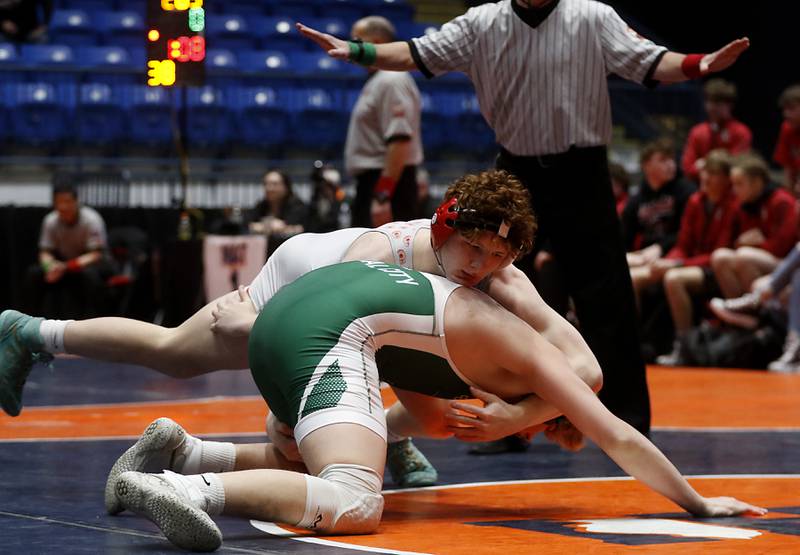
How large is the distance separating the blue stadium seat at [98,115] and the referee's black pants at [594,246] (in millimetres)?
9304

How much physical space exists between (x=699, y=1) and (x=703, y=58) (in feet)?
38.3

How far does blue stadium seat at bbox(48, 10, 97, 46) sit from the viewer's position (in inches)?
586

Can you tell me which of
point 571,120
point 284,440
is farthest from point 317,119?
point 284,440

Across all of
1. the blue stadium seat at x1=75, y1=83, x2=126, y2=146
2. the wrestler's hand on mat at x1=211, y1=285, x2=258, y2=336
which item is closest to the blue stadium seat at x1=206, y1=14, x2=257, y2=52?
the blue stadium seat at x1=75, y1=83, x2=126, y2=146

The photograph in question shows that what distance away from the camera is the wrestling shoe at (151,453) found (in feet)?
11.5

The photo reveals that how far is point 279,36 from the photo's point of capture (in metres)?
15.6

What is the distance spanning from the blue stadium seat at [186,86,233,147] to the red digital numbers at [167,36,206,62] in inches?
167

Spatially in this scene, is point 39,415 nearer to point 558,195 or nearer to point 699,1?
point 558,195

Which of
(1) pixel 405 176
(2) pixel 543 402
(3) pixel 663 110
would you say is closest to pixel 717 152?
(1) pixel 405 176

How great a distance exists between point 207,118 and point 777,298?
6985 millimetres

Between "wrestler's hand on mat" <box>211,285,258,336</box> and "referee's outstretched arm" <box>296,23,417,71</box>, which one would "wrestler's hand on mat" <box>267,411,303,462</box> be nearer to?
"wrestler's hand on mat" <box>211,285,258,336</box>

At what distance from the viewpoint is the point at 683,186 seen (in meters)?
9.84

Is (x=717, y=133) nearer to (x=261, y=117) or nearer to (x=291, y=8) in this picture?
(x=261, y=117)

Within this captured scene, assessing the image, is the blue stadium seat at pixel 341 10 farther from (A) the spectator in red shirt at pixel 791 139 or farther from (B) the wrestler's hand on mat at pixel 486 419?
(B) the wrestler's hand on mat at pixel 486 419
